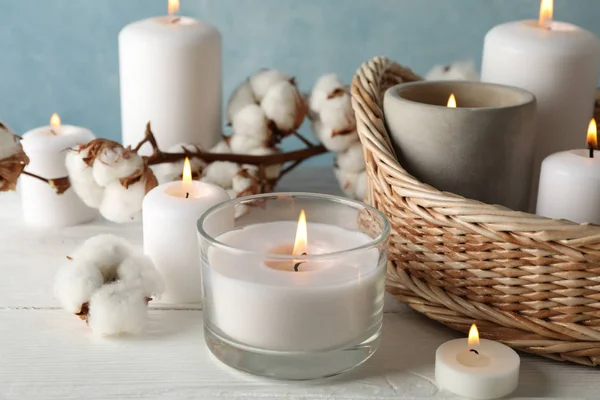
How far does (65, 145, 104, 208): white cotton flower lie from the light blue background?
23.8 inches

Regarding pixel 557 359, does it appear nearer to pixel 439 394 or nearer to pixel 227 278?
pixel 439 394

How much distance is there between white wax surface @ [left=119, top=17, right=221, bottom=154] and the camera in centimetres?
90

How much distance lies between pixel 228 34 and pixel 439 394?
35.0 inches

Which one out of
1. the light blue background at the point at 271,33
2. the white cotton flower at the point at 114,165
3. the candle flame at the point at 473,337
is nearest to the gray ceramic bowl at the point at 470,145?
the candle flame at the point at 473,337

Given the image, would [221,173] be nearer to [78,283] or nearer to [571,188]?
[78,283]

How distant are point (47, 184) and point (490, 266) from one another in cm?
46

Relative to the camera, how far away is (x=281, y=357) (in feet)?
1.88

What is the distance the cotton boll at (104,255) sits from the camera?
65cm

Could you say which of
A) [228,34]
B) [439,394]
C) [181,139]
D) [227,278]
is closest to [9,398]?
Answer: [227,278]

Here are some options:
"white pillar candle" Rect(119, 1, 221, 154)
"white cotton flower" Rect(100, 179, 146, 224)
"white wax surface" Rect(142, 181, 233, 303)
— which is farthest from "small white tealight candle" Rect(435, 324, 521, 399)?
"white pillar candle" Rect(119, 1, 221, 154)

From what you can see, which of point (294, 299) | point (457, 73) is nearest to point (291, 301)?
point (294, 299)

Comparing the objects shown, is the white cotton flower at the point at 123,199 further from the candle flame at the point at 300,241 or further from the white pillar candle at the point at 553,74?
the white pillar candle at the point at 553,74

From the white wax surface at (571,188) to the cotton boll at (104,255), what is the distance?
0.32 m

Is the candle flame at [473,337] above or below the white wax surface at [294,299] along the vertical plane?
below
